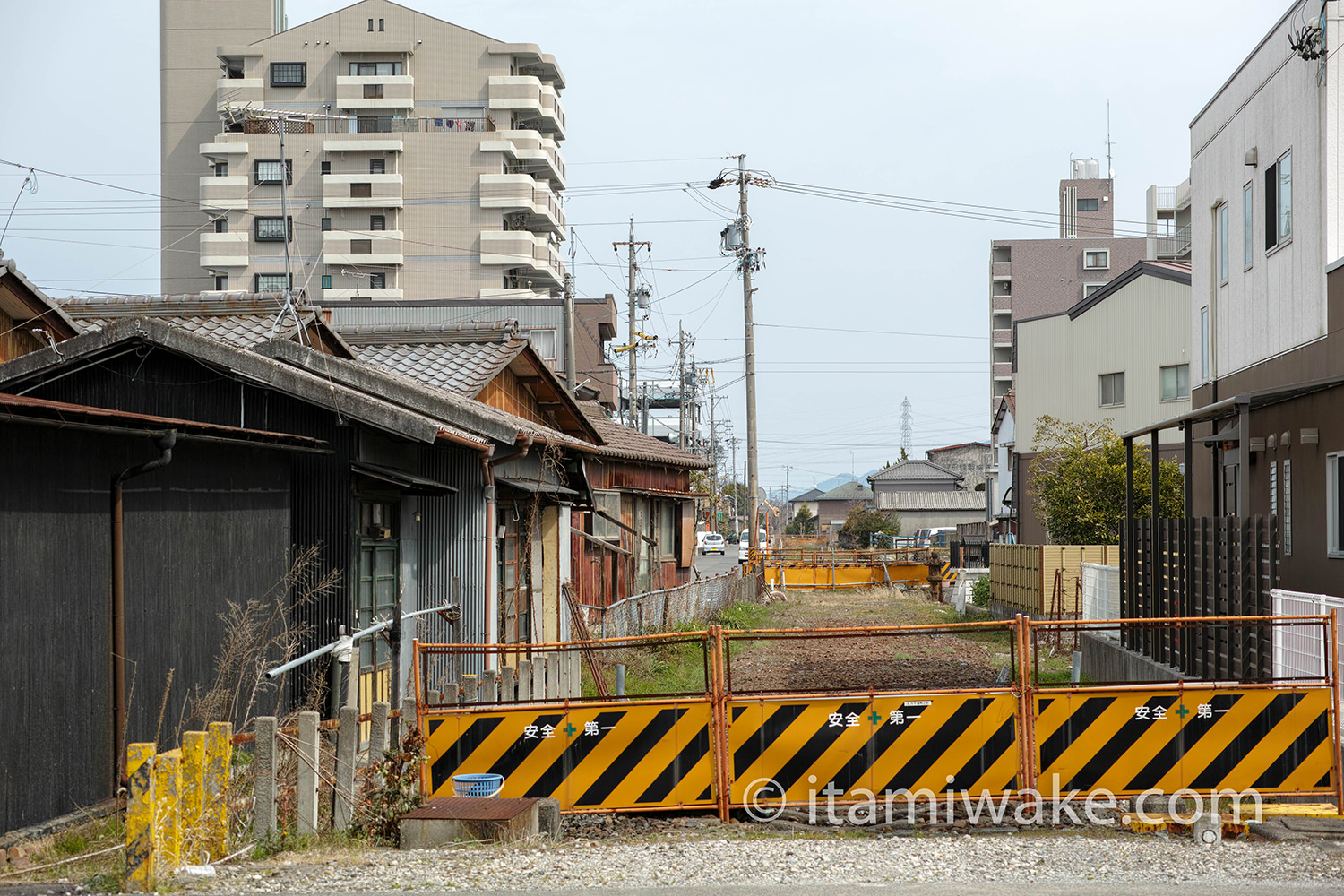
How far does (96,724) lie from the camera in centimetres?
773

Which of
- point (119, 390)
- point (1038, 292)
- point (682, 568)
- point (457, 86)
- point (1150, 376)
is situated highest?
point (457, 86)

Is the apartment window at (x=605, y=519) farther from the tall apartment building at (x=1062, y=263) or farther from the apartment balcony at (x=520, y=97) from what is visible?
the tall apartment building at (x=1062, y=263)

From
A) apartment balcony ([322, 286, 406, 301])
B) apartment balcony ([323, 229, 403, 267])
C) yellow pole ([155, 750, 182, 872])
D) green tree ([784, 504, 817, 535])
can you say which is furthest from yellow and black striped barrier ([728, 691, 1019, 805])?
green tree ([784, 504, 817, 535])

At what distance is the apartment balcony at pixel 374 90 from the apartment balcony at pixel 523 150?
5.39 m

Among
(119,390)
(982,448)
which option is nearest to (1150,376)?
(119,390)

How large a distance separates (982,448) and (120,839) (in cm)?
10184

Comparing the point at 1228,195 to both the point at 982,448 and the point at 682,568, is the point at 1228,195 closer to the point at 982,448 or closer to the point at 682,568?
the point at 682,568

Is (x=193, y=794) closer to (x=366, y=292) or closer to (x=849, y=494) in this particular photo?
(x=366, y=292)

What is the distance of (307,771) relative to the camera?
7.37 metres

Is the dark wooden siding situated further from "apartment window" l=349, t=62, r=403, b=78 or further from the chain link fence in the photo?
"apartment window" l=349, t=62, r=403, b=78

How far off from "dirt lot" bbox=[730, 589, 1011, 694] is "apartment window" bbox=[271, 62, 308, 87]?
51494mm

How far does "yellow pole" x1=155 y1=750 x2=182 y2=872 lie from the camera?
20.7ft

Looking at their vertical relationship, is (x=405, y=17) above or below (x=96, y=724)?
above

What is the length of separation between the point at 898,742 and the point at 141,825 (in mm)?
4875
